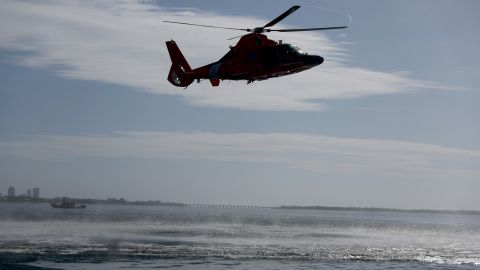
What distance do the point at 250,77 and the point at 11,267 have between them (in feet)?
59.2

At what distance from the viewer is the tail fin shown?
39.4 metres

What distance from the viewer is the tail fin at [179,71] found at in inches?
1551

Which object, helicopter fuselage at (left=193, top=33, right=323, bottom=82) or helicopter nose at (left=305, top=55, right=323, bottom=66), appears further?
helicopter fuselage at (left=193, top=33, right=323, bottom=82)

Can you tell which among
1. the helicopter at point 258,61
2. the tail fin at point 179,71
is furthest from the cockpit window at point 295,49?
the tail fin at point 179,71

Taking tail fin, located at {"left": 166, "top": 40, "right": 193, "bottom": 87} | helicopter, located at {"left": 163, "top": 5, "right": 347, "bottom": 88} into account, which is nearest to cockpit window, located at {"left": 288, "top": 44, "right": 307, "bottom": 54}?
helicopter, located at {"left": 163, "top": 5, "right": 347, "bottom": 88}

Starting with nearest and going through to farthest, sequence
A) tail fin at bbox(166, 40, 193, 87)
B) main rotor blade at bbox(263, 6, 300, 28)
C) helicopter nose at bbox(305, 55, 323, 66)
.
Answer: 1. main rotor blade at bbox(263, 6, 300, 28)
2. helicopter nose at bbox(305, 55, 323, 66)
3. tail fin at bbox(166, 40, 193, 87)

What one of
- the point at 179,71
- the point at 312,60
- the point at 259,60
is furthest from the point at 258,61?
the point at 179,71

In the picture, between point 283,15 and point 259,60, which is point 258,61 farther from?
point 283,15

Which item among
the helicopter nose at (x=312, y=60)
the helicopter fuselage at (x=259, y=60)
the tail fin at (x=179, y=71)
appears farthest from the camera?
the tail fin at (x=179, y=71)

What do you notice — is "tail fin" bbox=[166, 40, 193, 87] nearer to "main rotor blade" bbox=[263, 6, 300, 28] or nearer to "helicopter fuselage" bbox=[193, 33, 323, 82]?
"helicopter fuselage" bbox=[193, 33, 323, 82]

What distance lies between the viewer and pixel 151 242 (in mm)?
58000

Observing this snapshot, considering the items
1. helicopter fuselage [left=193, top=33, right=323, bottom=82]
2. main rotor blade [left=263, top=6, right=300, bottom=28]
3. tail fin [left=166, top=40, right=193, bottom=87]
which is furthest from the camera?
Answer: tail fin [left=166, top=40, right=193, bottom=87]

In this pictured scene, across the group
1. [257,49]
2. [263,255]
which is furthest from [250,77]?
[263,255]

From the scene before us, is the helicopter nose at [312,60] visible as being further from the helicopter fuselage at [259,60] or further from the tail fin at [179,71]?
the tail fin at [179,71]
